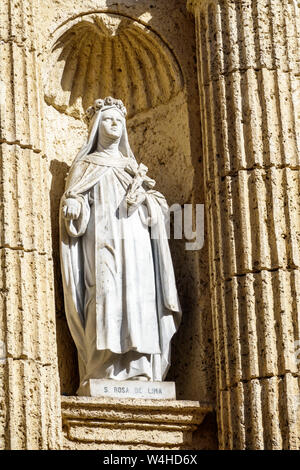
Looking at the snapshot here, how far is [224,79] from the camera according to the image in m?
11.6

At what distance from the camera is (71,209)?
11.3 metres

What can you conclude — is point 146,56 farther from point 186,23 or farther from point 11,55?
point 11,55

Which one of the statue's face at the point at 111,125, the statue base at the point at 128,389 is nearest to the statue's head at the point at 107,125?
the statue's face at the point at 111,125

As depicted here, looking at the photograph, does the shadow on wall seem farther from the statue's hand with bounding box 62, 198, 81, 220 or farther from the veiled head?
the veiled head

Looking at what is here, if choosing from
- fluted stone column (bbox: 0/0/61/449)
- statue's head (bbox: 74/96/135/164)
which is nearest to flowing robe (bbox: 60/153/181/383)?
statue's head (bbox: 74/96/135/164)

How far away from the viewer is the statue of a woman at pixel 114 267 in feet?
36.5

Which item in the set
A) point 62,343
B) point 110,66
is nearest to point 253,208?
point 62,343

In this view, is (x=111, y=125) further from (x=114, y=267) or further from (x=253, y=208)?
(x=253, y=208)

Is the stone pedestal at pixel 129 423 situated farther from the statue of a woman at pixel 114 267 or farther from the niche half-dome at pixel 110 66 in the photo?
the niche half-dome at pixel 110 66

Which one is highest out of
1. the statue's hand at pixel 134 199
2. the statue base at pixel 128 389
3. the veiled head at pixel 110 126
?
the veiled head at pixel 110 126

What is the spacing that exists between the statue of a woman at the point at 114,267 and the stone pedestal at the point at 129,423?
0.23m

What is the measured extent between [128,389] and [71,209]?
128 cm

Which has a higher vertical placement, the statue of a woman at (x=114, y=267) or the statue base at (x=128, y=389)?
the statue of a woman at (x=114, y=267)
